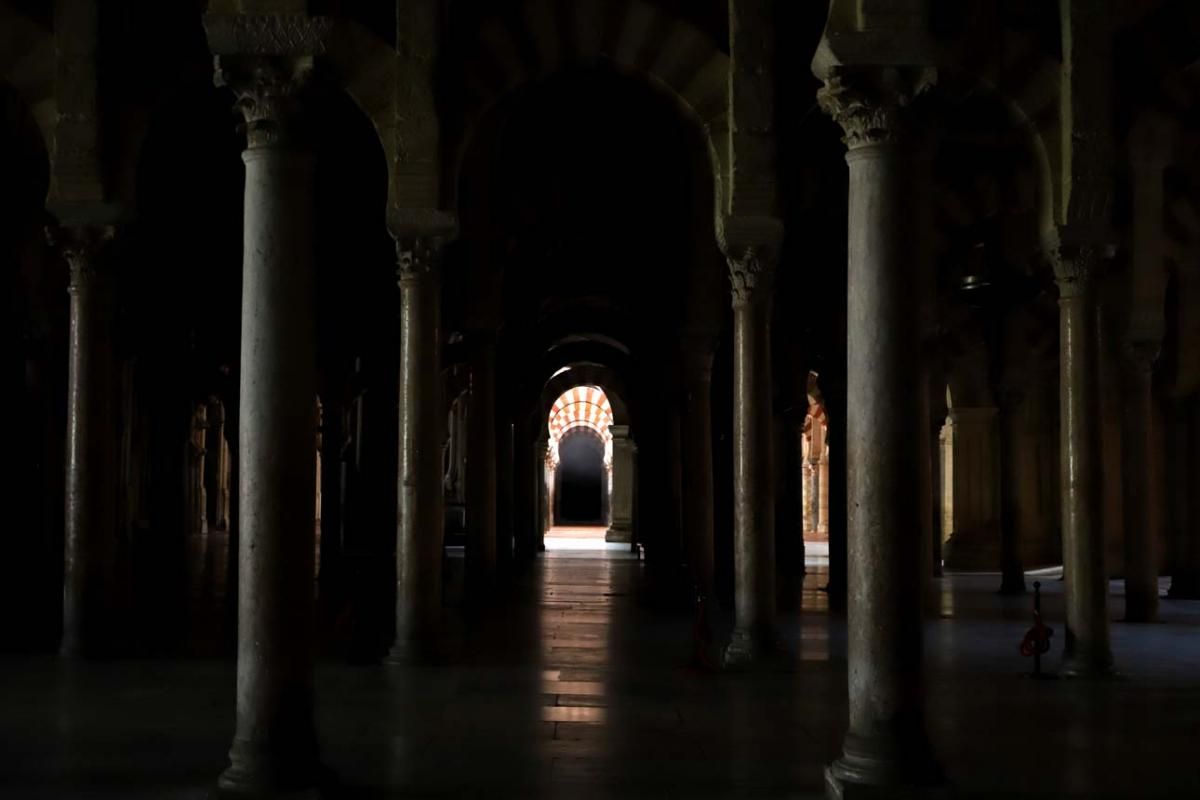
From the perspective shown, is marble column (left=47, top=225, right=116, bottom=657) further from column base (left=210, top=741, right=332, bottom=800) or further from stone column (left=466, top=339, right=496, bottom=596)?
column base (left=210, top=741, right=332, bottom=800)

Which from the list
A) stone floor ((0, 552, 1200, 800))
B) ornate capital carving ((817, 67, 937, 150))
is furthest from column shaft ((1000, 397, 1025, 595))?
ornate capital carving ((817, 67, 937, 150))

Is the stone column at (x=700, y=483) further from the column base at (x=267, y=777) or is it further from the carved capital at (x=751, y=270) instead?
the column base at (x=267, y=777)

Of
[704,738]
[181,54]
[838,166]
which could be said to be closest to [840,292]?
[838,166]

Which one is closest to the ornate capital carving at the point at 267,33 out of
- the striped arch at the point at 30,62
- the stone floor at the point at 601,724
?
the stone floor at the point at 601,724

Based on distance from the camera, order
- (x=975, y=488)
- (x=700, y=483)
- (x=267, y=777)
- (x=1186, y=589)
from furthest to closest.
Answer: (x=975, y=488) < (x=1186, y=589) < (x=700, y=483) < (x=267, y=777)

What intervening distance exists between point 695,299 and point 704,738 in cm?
738

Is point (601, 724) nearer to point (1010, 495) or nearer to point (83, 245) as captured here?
point (83, 245)

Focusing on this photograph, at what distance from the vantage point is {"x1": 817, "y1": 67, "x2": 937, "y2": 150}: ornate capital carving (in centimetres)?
492

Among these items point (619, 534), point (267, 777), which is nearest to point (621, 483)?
point (619, 534)

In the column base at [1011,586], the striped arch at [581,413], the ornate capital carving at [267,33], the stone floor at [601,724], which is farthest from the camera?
the striped arch at [581,413]

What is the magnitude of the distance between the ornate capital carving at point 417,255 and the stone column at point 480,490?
14.6ft

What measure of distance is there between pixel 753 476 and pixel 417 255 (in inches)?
110

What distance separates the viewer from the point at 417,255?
28.8 feet

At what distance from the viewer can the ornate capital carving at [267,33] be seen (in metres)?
4.89
